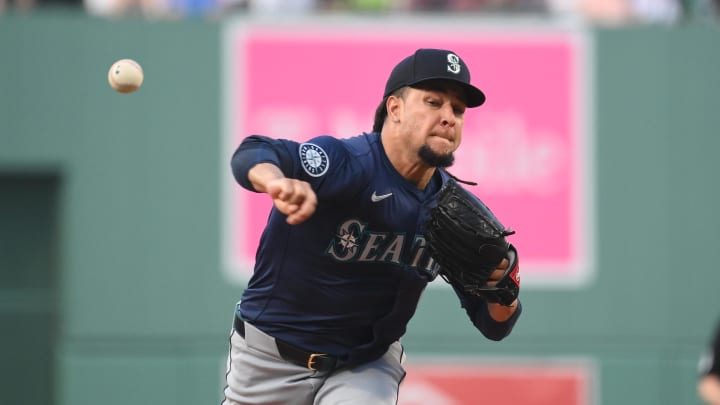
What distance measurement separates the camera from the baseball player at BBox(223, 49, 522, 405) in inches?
170

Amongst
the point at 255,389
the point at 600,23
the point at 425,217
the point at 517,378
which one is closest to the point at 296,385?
the point at 255,389

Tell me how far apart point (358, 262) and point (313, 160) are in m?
0.48

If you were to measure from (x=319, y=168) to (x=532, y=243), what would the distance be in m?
4.46

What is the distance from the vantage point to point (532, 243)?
8.38 m

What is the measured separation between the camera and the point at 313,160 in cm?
415

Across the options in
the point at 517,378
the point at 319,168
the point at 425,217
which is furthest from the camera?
the point at 517,378

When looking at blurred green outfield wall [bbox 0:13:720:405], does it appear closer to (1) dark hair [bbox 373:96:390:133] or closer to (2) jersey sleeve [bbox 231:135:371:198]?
(1) dark hair [bbox 373:96:390:133]

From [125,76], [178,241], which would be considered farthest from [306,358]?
[178,241]

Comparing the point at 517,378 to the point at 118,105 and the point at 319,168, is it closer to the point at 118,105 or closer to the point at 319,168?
the point at 118,105

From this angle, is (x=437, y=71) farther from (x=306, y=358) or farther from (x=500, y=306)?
(x=306, y=358)

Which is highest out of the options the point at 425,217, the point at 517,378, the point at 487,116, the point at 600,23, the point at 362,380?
the point at 600,23

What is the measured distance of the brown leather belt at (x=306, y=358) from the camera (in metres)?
4.49

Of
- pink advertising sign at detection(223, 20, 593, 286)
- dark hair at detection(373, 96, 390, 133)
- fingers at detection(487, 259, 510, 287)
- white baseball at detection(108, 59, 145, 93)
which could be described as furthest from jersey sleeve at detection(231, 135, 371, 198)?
pink advertising sign at detection(223, 20, 593, 286)

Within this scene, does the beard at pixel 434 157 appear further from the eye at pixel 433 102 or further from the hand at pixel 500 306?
the hand at pixel 500 306
